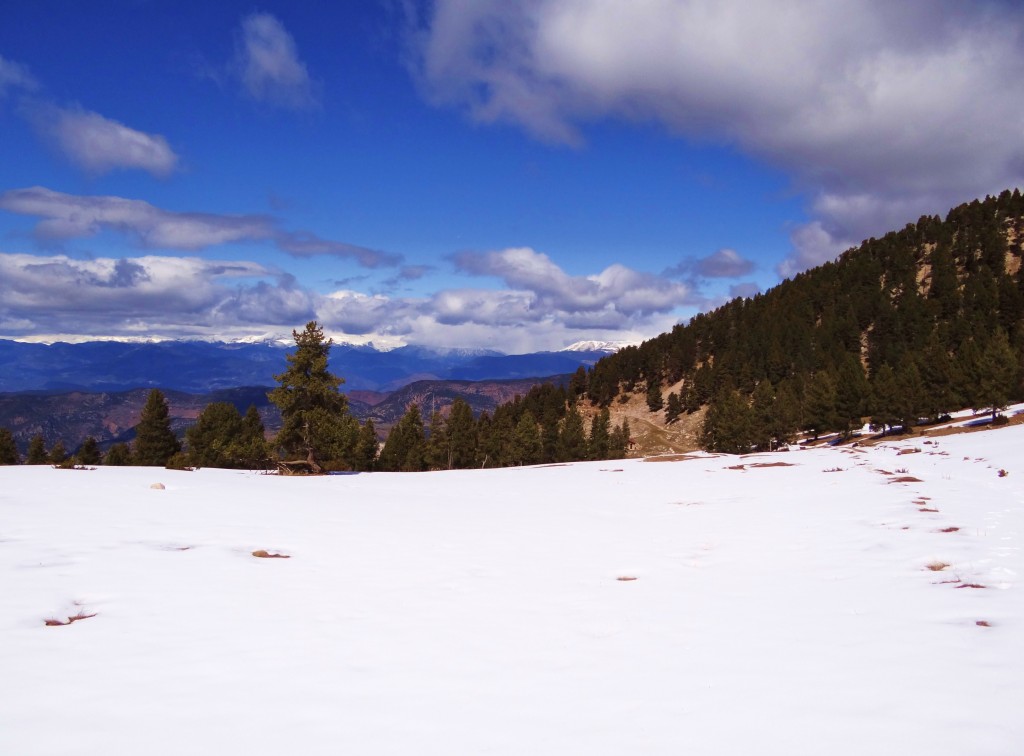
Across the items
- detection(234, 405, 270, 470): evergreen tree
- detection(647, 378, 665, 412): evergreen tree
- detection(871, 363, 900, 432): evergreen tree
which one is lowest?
detection(234, 405, 270, 470): evergreen tree

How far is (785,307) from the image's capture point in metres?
159

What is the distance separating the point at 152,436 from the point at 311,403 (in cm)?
5308

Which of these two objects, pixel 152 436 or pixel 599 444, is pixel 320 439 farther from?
pixel 599 444

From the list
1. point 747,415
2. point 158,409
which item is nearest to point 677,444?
point 747,415

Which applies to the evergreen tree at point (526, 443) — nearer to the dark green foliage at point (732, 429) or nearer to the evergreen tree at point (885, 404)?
the dark green foliage at point (732, 429)

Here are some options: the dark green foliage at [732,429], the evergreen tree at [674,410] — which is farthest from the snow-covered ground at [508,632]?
the evergreen tree at [674,410]

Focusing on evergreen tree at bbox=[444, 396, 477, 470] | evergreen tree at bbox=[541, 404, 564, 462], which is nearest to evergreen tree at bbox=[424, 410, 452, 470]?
evergreen tree at bbox=[444, 396, 477, 470]

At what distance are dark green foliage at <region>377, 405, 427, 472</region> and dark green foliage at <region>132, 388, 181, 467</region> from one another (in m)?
31.3

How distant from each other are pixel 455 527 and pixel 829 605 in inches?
373

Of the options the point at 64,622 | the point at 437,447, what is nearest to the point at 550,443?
the point at 437,447

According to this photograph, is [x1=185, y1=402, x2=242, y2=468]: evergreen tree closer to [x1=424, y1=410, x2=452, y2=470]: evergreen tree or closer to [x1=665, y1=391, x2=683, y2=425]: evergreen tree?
[x1=424, y1=410, x2=452, y2=470]: evergreen tree

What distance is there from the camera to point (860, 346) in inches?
5133

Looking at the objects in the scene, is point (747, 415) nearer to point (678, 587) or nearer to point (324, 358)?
point (324, 358)

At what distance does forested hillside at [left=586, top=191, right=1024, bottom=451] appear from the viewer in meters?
76.2
